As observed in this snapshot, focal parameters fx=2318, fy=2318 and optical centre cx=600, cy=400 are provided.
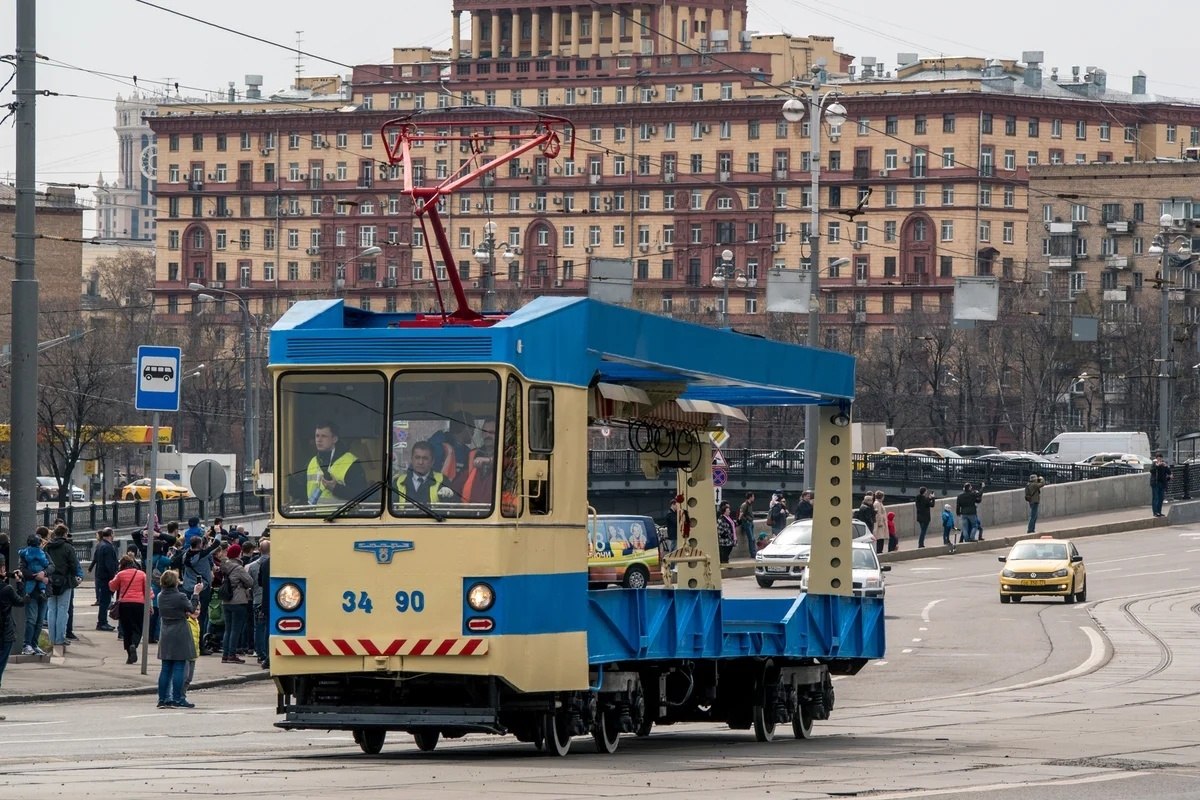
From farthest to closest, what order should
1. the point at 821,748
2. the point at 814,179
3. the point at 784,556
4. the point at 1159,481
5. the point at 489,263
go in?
the point at 1159,481 → the point at 814,179 → the point at 489,263 → the point at 784,556 → the point at 821,748

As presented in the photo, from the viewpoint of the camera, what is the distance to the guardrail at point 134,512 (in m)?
57.9

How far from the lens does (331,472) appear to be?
581 inches

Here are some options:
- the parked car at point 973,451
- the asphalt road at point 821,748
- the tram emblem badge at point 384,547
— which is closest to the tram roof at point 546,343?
the tram emblem badge at point 384,547

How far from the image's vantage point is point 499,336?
47.4 ft

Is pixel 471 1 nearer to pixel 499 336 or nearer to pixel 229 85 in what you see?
pixel 229 85

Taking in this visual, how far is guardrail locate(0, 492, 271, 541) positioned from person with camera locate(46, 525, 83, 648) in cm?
2733

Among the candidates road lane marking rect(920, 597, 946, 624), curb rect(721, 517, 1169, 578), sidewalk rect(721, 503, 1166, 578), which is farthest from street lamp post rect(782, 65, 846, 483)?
sidewalk rect(721, 503, 1166, 578)

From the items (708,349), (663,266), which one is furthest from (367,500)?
(663,266)

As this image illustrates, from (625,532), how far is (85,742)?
4.48m

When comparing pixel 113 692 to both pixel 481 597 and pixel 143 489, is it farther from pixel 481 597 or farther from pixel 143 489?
pixel 143 489

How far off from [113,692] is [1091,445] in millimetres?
70640

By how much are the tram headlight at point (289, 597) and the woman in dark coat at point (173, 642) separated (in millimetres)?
6921

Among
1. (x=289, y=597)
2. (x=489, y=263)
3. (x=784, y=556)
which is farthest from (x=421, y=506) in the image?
(x=489, y=263)

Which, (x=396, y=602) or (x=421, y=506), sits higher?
(x=421, y=506)
